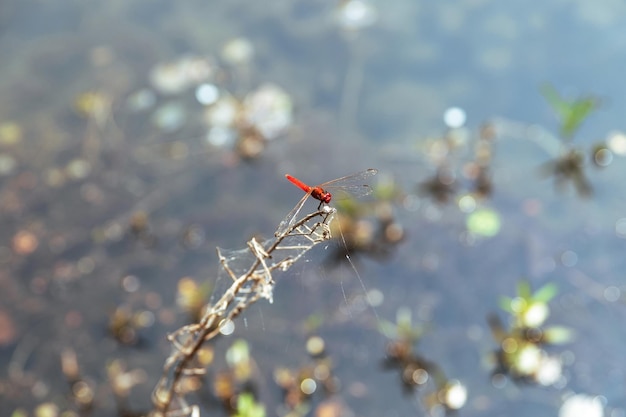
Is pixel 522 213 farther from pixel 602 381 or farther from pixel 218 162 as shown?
pixel 218 162

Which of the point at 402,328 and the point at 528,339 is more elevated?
the point at 402,328

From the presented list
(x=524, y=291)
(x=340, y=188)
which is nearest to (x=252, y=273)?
(x=340, y=188)

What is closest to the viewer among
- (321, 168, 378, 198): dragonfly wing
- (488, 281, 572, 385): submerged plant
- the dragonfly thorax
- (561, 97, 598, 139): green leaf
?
the dragonfly thorax

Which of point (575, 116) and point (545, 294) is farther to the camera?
point (575, 116)

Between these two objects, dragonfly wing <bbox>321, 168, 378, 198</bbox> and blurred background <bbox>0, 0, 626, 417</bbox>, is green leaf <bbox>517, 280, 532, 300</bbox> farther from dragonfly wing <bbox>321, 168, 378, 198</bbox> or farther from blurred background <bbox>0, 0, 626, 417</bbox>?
dragonfly wing <bbox>321, 168, 378, 198</bbox>

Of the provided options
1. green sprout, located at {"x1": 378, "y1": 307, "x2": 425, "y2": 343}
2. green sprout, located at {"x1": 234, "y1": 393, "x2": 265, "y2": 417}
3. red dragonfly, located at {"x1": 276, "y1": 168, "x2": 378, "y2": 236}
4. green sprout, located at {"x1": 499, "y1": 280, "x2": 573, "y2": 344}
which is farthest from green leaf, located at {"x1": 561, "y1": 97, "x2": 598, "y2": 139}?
green sprout, located at {"x1": 234, "y1": 393, "x2": 265, "y2": 417}

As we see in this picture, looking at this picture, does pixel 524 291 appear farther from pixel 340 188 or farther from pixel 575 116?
pixel 340 188
